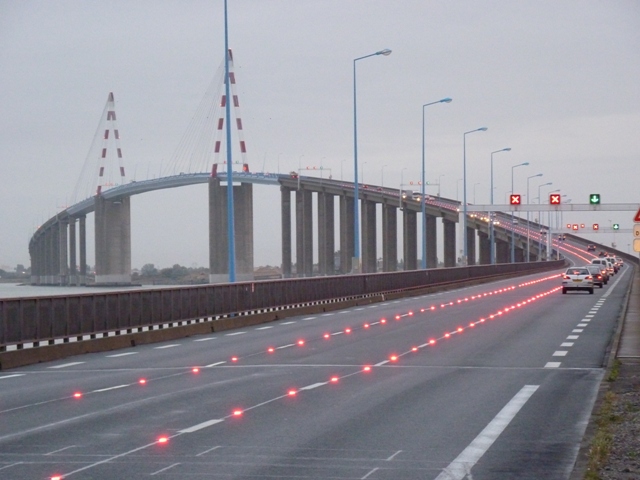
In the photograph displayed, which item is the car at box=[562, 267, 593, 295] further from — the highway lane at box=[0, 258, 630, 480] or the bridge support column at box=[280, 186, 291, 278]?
the bridge support column at box=[280, 186, 291, 278]

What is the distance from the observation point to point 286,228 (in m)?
120

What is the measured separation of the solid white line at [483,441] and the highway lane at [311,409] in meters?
0.02

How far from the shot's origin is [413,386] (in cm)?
1562

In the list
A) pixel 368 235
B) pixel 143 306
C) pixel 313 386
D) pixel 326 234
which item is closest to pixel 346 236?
pixel 326 234

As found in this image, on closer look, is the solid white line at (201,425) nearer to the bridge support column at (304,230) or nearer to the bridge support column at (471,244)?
the bridge support column at (304,230)

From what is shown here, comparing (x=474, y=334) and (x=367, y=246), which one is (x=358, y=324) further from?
(x=367, y=246)

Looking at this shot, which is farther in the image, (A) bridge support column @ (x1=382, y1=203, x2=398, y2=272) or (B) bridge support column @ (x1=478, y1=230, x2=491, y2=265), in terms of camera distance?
(B) bridge support column @ (x1=478, y1=230, x2=491, y2=265)

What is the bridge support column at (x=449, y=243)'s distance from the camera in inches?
5310

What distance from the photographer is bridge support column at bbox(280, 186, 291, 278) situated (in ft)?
396

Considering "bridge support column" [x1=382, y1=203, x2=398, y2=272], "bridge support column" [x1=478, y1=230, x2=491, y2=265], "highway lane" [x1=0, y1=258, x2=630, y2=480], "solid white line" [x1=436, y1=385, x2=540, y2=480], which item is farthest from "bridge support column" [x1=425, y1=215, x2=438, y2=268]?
"solid white line" [x1=436, y1=385, x2=540, y2=480]

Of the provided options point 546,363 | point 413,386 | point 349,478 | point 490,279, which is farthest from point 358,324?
point 490,279

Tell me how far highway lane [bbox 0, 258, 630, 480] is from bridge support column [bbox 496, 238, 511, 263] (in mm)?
139700

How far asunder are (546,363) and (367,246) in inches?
4273

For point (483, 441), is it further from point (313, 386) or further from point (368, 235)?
point (368, 235)
